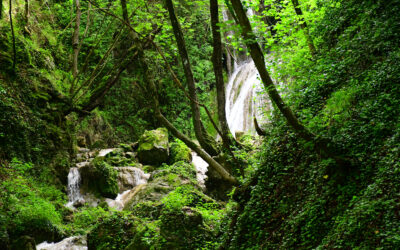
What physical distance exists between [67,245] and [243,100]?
11.5 meters

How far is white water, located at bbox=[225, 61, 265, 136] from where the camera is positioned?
1562cm

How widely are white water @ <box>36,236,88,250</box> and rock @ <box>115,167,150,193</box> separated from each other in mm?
3617

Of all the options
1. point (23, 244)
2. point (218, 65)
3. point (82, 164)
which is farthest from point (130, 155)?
point (218, 65)

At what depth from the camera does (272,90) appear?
3498 mm

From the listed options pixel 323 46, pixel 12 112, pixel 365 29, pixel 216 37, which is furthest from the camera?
pixel 12 112

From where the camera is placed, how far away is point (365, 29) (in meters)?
5.28

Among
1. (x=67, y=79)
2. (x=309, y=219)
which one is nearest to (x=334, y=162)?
(x=309, y=219)

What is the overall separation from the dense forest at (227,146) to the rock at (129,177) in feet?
0.13

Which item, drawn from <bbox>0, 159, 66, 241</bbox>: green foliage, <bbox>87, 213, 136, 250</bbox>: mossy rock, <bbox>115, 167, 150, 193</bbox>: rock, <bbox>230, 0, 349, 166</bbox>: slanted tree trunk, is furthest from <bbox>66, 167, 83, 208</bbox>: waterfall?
<bbox>230, 0, 349, 166</bbox>: slanted tree trunk

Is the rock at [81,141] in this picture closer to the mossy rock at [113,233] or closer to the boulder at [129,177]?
the boulder at [129,177]

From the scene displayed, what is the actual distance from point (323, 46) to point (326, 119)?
11.5ft

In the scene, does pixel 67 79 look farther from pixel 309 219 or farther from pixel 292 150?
pixel 309 219

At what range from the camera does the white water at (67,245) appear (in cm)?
745

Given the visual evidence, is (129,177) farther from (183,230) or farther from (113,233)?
(183,230)
